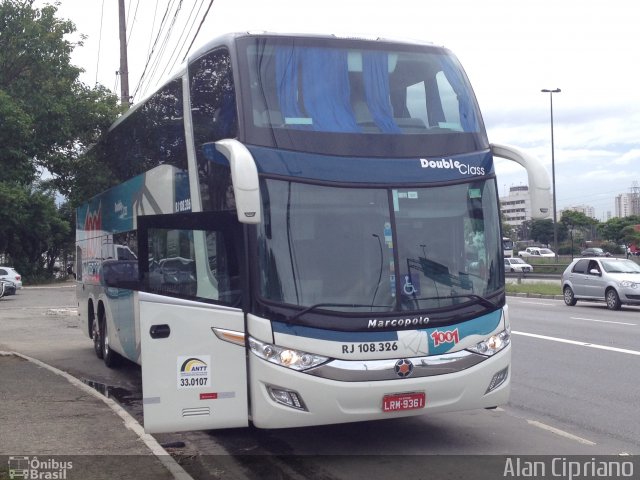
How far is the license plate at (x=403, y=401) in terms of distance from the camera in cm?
714

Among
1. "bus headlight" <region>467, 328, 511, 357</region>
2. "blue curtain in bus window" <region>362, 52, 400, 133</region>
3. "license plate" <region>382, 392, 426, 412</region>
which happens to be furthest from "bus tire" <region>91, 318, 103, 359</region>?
"bus headlight" <region>467, 328, 511, 357</region>

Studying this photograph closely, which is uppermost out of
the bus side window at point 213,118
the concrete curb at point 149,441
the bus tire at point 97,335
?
the bus side window at point 213,118

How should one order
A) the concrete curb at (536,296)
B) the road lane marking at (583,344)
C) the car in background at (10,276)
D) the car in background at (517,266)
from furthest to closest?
the car in background at (517,266) → the car in background at (10,276) → the concrete curb at (536,296) → the road lane marking at (583,344)

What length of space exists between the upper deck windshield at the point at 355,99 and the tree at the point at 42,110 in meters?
5.78

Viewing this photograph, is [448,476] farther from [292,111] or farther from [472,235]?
[292,111]

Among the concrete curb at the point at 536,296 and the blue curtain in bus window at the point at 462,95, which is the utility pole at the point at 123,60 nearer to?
the blue curtain in bus window at the point at 462,95

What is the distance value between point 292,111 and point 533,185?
2.45 metres

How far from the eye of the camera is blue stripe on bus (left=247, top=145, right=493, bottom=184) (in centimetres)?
731

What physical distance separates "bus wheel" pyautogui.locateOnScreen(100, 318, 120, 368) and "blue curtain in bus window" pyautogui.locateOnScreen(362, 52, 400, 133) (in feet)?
25.4

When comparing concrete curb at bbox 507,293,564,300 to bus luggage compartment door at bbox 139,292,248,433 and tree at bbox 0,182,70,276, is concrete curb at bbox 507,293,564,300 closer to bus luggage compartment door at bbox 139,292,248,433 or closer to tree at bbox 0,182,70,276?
bus luggage compartment door at bbox 139,292,248,433

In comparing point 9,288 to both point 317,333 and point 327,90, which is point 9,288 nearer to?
point 327,90

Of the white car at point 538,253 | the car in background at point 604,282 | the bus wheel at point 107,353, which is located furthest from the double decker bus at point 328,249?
the white car at point 538,253

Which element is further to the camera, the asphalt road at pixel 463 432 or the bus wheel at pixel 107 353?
the bus wheel at pixel 107 353

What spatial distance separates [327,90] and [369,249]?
1574 millimetres
